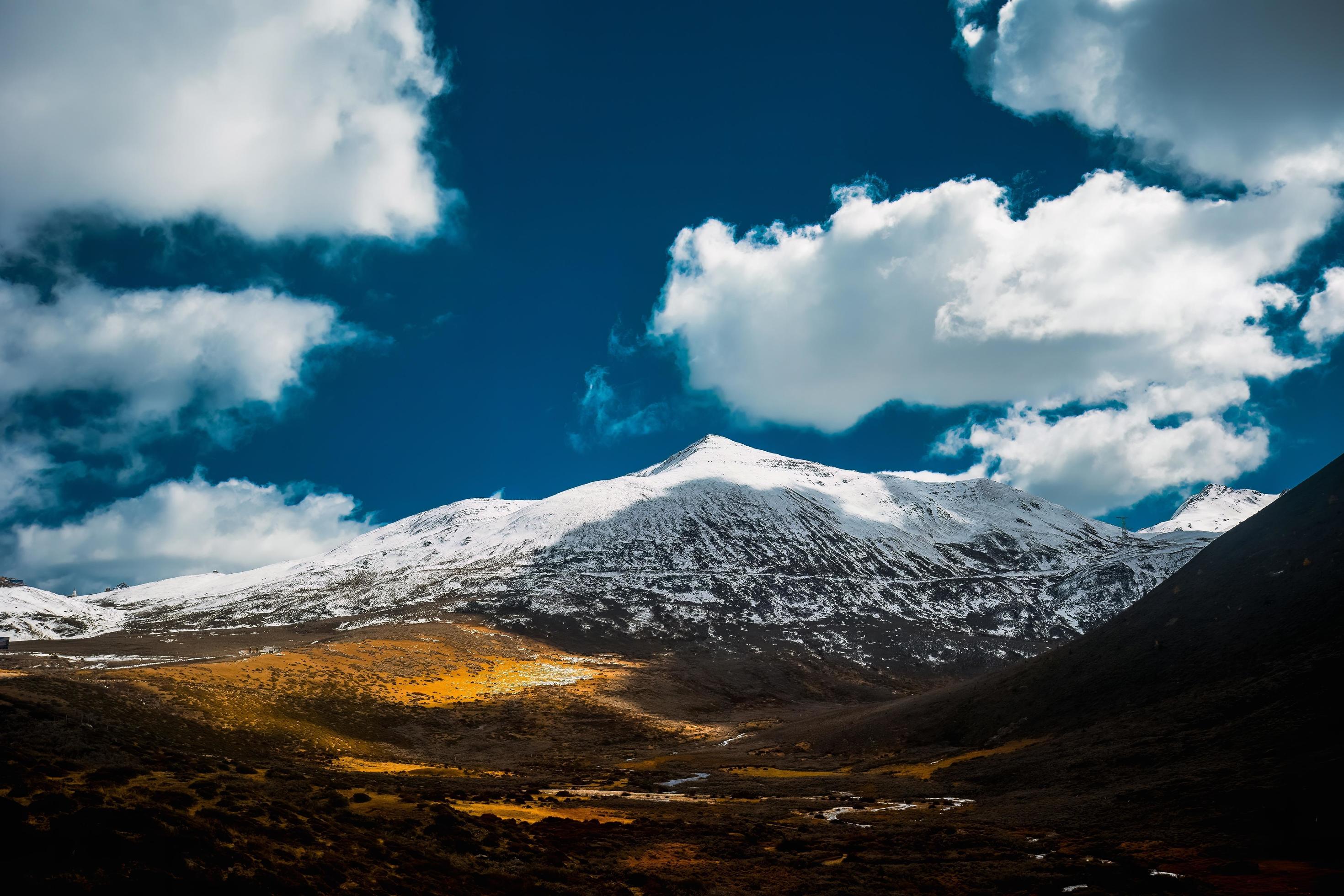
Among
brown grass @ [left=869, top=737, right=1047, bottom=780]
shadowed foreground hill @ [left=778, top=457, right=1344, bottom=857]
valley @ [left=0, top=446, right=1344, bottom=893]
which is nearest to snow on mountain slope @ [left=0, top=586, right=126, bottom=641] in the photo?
valley @ [left=0, top=446, right=1344, bottom=893]

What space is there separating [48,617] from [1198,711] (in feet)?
750

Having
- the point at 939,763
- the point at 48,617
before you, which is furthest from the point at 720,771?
the point at 48,617

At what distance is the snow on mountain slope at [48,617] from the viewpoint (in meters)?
154

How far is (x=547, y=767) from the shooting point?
69062mm

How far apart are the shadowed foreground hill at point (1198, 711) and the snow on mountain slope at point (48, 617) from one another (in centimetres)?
17971

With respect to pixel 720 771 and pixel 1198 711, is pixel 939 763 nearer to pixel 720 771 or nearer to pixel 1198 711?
pixel 720 771

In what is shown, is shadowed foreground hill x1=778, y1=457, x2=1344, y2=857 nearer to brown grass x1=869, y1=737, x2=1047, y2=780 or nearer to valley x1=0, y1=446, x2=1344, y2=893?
valley x1=0, y1=446, x2=1344, y2=893

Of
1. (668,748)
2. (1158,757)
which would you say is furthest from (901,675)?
(1158,757)

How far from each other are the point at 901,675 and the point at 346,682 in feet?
423

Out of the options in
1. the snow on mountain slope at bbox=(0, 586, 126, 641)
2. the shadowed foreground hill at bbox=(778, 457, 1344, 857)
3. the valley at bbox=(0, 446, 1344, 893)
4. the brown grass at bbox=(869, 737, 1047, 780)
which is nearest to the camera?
the valley at bbox=(0, 446, 1344, 893)

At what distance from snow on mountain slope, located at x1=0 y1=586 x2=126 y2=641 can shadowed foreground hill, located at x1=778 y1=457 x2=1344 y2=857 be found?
179713mm

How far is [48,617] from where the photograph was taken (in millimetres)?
167875

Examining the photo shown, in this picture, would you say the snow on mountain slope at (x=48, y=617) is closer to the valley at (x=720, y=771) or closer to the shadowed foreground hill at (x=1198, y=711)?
the valley at (x=720, y=771)

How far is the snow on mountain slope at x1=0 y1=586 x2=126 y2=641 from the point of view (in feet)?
506
